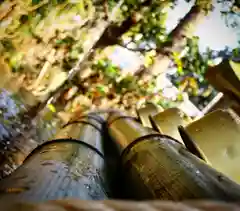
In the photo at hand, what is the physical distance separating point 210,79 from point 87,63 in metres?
3.03

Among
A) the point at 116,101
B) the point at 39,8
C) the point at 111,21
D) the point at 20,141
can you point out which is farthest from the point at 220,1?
the point at 20,141

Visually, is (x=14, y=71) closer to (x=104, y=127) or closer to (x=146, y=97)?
(x=104, y=127)

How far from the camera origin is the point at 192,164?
1265mm

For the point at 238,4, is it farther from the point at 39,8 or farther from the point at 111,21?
the point at 39,8

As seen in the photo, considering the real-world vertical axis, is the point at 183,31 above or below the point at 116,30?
below

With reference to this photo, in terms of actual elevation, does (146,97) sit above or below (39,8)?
below

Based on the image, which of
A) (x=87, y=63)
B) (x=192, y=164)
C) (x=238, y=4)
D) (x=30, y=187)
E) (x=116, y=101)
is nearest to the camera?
(x=30, y=187)

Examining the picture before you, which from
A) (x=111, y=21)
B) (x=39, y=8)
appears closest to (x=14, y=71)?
(x=39, y=8)

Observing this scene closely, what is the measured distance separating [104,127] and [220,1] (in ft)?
8.96

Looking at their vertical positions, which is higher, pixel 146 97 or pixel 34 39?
pixel 34 39

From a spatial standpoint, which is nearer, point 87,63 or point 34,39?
point 34,39

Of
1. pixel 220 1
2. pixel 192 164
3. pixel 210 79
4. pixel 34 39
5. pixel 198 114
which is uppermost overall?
pixel 220 1

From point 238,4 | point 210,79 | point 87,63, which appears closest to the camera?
point 210,79

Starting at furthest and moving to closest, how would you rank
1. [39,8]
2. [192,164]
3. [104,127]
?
1. [39,8]
2. [104,127]
3. [192,164]
